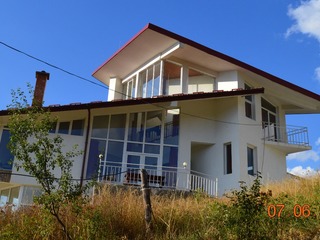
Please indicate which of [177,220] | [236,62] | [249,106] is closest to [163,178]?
[249,106]

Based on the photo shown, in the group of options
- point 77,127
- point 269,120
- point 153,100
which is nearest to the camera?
point 153,100

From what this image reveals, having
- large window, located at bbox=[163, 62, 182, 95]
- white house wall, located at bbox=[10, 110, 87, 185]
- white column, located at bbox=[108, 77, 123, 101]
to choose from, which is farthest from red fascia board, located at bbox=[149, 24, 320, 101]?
white column, located at bbox=[108, 77, 123, 101]

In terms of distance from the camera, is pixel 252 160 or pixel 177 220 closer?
pixel 177 220

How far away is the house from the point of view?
15336mm

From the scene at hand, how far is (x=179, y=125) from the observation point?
16906 mm

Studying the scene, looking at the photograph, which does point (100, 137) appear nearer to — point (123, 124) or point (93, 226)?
point (123, 124)

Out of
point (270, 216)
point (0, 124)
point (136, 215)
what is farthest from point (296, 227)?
point (0, 124)

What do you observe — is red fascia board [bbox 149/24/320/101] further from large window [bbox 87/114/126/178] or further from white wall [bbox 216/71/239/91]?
large window [bbox 87/114/126/178]

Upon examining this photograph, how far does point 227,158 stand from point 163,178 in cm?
334

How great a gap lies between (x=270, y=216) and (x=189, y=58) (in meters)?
12.4

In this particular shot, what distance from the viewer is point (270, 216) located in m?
6.29

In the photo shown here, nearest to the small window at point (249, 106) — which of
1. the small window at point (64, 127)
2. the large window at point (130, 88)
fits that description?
the large window at point (130, 88)

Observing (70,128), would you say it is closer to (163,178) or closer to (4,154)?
(4,154)

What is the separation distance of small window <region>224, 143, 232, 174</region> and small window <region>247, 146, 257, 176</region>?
3.11 ft
